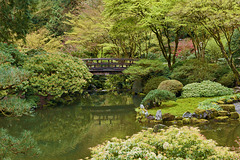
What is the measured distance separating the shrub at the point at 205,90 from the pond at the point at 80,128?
3.01m

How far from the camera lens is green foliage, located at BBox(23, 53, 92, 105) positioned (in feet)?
44.5

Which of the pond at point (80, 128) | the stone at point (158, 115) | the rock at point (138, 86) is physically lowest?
the pond at point (80, 128)

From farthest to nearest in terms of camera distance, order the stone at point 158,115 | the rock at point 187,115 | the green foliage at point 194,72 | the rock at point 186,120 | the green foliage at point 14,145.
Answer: the green foliage at point 194,72 < the stone at point 158,115 < the rock at point 187,115 < the rock at point 186,120 < the green foliage at point 14,145

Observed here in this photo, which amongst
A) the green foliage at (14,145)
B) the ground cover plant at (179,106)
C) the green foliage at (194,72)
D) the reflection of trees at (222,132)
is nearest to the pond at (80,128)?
the reflection of trees at (222,132)

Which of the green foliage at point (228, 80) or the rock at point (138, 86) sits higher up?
the green foliage at point (228, 80)

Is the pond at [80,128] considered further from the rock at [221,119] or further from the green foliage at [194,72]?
the green foliage at [194,72]

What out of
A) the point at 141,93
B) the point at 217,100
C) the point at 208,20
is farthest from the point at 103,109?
the point at 208,20

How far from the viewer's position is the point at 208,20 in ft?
45.0

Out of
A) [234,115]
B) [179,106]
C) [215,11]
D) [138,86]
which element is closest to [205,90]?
[179,106]

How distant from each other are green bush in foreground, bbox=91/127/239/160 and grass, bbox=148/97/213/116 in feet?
18.3

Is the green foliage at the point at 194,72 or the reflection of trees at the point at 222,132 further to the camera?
the green foliage at the point at 194,72

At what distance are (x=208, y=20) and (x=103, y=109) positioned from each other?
7.16 meters

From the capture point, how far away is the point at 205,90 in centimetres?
1305

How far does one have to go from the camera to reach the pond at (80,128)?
7.78 meters
